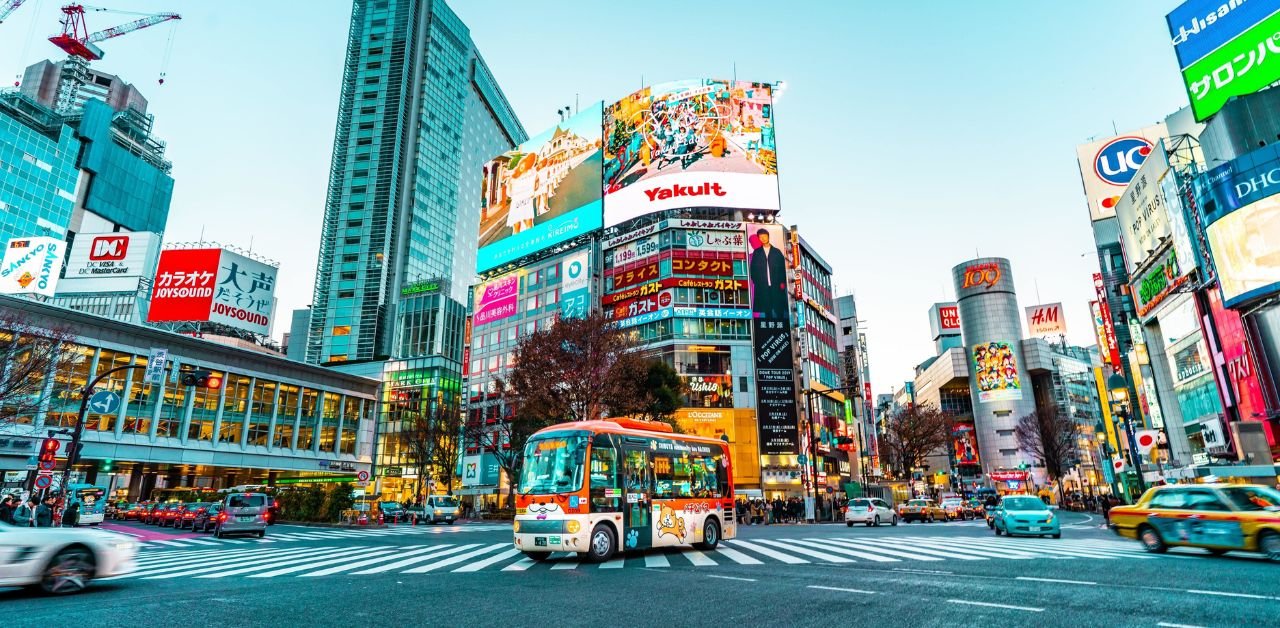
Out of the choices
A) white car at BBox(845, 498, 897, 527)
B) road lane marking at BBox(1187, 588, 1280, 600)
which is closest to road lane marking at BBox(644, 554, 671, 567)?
road lane marking at BBox(1187, 588, 1280, 600)

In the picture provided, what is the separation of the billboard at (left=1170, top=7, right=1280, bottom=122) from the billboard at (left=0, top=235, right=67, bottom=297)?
72.7 meters

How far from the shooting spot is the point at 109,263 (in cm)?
4844

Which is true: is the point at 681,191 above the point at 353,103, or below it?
below

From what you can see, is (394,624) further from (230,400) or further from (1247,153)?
(230,400)

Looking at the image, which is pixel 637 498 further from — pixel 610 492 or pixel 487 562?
pixel 487 562

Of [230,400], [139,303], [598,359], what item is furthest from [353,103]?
[598,359]

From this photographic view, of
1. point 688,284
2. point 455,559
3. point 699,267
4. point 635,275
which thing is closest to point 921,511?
point 688,284

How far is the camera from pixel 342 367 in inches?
3499

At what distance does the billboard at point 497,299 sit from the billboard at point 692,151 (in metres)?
15.6

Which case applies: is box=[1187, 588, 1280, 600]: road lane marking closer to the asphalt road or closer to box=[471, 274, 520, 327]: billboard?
the asphalt road

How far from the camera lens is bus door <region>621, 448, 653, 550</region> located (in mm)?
13852

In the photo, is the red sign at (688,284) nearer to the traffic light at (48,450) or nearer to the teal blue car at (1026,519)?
the teal blue car at (1026,519)

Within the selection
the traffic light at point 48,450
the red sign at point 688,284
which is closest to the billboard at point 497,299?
the red sign at point 688,284

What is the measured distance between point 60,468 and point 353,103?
244 ft
